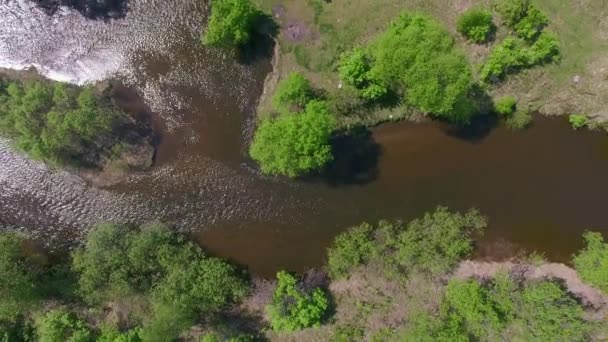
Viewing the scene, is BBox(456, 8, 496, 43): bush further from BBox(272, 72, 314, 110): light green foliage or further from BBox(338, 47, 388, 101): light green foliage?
BBox(272, 72, 314, 110): light green foliage

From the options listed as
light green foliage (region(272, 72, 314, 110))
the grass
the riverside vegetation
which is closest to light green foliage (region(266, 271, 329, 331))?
the riverside vegetation

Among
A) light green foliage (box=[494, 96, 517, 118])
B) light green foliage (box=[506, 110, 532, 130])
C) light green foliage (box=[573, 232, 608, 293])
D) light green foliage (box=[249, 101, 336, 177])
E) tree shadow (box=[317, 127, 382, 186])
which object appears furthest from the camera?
tree shadow (box=[317, 127, 382, 186])

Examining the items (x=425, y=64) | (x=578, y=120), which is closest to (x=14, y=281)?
(x=425, y=64)

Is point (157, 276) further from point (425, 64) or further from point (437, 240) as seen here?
point (425, 64)

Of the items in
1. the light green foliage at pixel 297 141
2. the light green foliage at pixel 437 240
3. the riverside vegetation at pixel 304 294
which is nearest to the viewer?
the light green foliage at pixel 297 141

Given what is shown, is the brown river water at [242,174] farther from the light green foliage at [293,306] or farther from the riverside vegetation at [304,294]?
the light green foliage at [293,306]

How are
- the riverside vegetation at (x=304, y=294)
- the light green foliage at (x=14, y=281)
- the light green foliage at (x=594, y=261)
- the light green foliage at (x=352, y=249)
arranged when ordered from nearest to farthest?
the light green foliage at (x=594, y=261)
the riverside vegetation at (x=304, y=294)
the light green foliage at (x=14, y=281)
the light green foliage at (x=352, y=249)

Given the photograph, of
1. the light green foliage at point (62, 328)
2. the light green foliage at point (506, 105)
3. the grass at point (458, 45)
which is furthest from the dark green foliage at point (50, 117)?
the light green foliage at point (506, 105)
